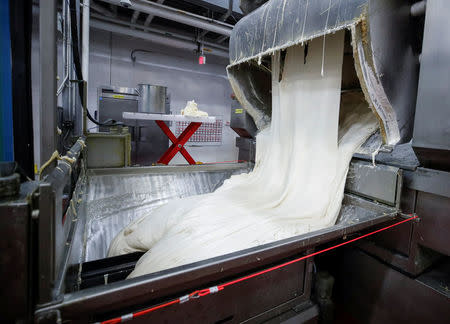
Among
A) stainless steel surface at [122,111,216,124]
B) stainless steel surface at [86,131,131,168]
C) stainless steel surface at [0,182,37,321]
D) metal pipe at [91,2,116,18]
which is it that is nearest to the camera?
stainless steel surface at [0,182,37,321]

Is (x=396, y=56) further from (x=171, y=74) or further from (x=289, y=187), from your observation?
(x=171, y=74)

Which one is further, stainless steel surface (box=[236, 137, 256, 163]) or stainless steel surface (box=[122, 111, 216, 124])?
stainless steel surface (box=[122, 111, 216, 124])

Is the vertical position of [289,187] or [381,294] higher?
[289,187]

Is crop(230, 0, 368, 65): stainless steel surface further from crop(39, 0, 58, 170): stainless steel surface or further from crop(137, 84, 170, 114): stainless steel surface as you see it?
crop(137, 84, 170, 114): stainless steel surface

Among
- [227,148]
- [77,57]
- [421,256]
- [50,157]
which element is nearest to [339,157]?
[421,256]

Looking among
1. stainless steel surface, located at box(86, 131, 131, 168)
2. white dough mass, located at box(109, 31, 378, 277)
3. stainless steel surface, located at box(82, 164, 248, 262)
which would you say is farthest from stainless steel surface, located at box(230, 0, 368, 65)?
stainless steel surface, located at box(86, 131, 131, 168)

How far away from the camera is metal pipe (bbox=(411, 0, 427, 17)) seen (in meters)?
1.36

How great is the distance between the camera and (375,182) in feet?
4.39

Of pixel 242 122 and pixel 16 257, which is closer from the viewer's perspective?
pixel 16 257

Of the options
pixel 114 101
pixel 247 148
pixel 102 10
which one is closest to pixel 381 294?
Result: pixel 247 148

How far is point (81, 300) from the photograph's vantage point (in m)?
0.56

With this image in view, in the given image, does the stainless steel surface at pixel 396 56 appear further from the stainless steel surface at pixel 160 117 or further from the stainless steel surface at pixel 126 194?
the stainless steel surface at pixel 160 117

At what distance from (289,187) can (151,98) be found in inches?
96.4

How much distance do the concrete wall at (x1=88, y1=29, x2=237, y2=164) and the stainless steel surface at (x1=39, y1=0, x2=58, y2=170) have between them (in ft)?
16.0
